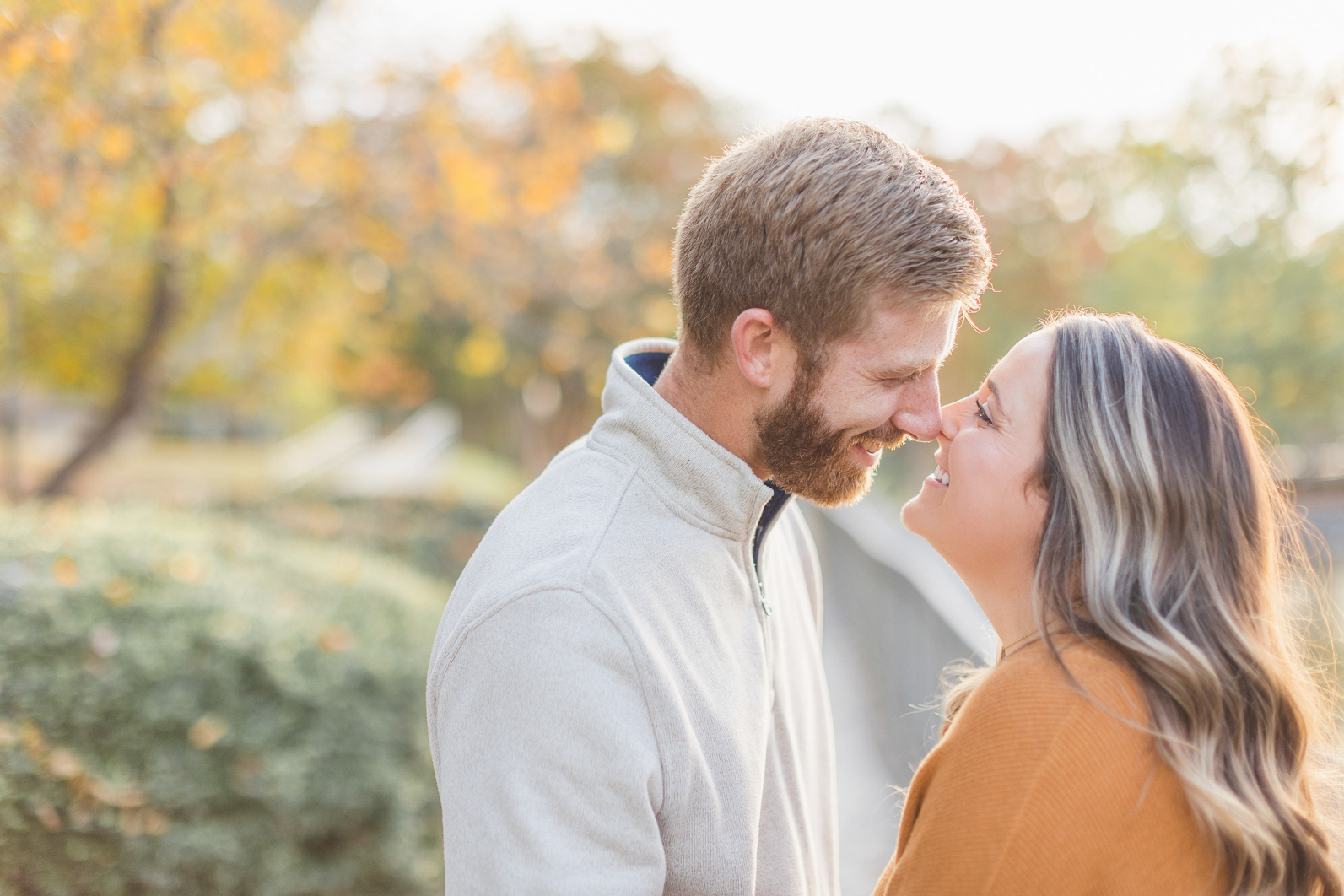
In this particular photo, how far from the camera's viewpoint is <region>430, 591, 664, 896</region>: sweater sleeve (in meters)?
1.52

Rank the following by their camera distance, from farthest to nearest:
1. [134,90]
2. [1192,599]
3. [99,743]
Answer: [134,90] → [99,743] → [1192,599]

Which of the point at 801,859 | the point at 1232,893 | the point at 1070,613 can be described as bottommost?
the point at 801,859

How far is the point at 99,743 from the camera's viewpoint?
3461mm

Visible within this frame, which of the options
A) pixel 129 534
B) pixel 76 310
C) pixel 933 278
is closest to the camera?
pixel 933 278

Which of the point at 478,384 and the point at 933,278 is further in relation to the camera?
the point at 478,384

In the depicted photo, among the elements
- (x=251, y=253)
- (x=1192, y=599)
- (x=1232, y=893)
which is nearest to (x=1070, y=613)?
(x=1192, y=599)

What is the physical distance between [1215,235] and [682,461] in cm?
2398

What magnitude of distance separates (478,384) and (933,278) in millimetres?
27866

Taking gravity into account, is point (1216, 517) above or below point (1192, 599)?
above

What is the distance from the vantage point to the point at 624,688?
1.63 m

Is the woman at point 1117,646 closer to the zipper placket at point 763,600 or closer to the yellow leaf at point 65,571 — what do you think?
the zipper placket at point 763,600

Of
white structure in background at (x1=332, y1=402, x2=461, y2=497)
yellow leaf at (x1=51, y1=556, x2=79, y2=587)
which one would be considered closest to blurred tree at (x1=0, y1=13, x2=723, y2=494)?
yellow leaf at (x1=51, y1=556, x2=79, y2=587)

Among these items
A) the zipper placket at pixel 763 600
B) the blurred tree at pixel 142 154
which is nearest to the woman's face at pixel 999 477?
the zipper placket at pixel 763 600

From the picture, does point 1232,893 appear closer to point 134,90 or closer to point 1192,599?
point 1192,599
